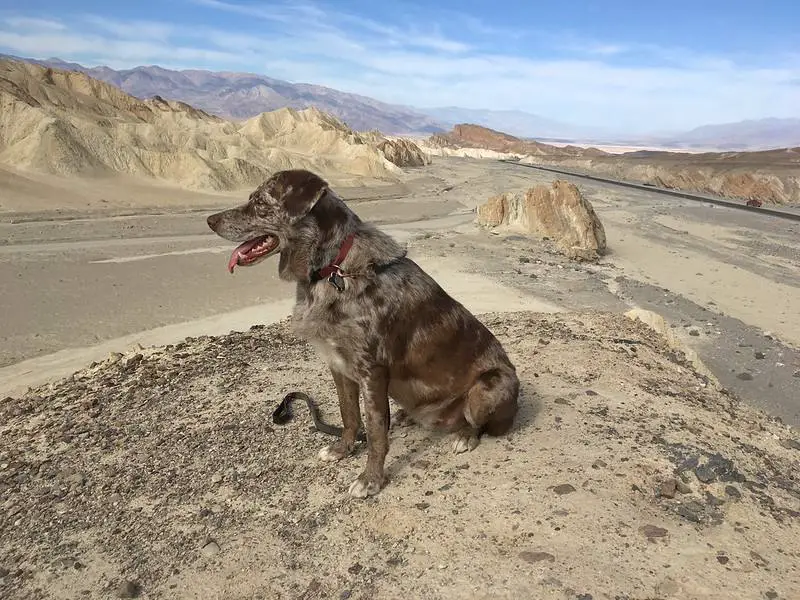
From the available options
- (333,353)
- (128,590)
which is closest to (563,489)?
(333,353)

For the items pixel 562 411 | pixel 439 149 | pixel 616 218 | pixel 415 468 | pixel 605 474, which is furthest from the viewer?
pixel 439 149

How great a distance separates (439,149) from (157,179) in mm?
99287

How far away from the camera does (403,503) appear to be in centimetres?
454

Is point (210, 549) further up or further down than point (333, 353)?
further down

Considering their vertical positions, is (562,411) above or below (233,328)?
above

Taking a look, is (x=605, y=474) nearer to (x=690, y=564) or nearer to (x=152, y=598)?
A: (x=690, y=564)

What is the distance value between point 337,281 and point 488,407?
5.37 ft

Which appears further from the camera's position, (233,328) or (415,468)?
(233,328)

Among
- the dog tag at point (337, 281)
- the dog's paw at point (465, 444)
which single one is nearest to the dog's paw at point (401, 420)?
the dog's paw at point (465, 444)

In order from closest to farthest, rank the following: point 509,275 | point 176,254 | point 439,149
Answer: point 509,275, point 176,254, point 439,149

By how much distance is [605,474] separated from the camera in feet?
15.4

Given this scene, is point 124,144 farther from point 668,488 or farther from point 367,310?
point 668,488

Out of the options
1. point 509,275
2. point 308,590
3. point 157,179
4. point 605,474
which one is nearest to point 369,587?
point 308,590

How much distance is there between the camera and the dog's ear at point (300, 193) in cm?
419
